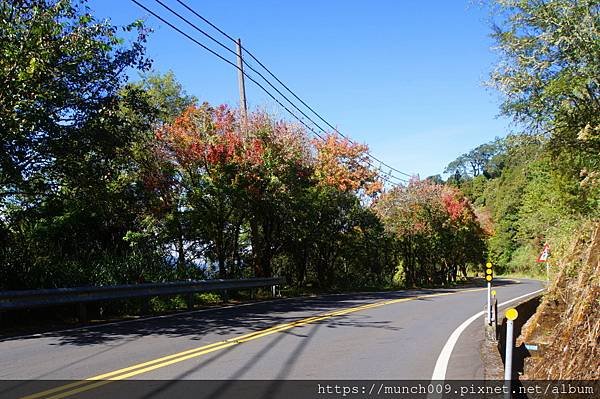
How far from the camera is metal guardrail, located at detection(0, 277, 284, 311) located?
10461 mm

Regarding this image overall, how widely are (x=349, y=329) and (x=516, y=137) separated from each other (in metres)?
9.79

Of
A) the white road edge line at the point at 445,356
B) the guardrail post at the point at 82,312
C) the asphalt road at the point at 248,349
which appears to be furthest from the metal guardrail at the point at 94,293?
the white road edge line at the point at 445,356

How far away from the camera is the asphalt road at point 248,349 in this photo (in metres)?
6.94

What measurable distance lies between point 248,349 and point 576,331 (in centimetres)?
494

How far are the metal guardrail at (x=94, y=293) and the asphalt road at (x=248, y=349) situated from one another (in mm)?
999

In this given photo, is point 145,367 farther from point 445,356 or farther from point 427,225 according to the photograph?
point 427,225

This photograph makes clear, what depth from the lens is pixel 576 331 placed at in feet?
25.1

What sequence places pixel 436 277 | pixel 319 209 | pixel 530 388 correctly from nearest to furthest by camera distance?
1. pixel 530 388
2. pixel 319 209
3. pixel 436 277

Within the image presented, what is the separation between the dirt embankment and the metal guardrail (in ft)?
29.7

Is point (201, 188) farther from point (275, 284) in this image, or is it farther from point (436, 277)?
point (436, 277)

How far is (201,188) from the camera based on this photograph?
20.9 m

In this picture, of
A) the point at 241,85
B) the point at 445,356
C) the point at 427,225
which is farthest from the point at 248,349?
the point at 427,225

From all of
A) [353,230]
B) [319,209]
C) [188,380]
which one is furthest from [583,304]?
[353,230]

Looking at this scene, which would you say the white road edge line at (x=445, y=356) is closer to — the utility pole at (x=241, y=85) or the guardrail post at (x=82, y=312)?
the guardrail post at (x=82, y=312)
